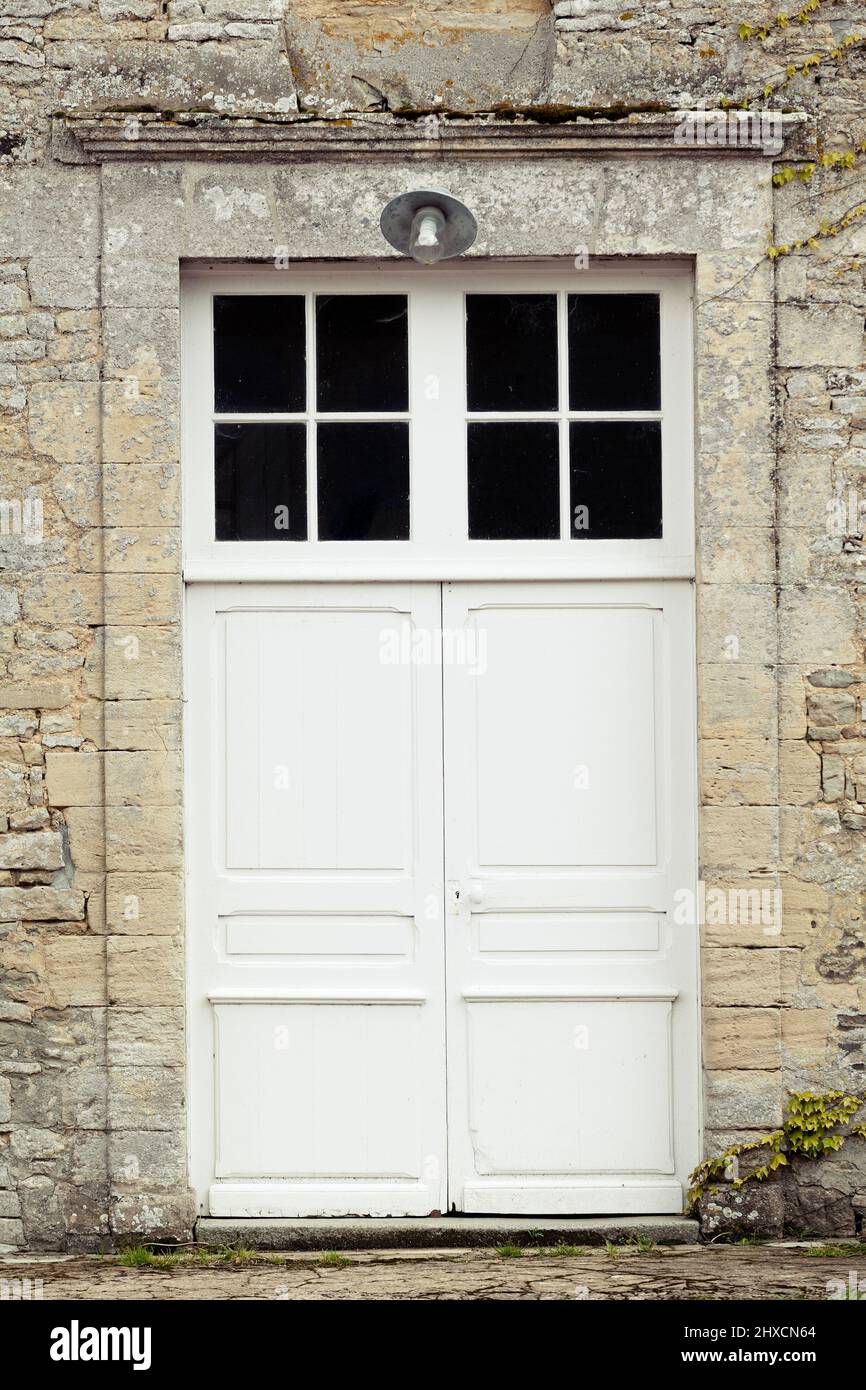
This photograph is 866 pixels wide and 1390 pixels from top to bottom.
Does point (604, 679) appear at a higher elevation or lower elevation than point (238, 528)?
lower

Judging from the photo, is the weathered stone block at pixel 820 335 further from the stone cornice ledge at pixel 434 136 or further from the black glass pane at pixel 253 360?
the black glass pane at pixel 253 360

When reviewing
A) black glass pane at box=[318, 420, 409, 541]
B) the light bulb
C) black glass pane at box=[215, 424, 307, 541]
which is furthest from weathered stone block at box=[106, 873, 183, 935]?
the light bulb

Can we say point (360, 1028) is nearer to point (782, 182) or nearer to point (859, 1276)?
point (859, 1276)

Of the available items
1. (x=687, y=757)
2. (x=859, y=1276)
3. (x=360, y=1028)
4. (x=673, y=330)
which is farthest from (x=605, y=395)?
(x=859, y=1276)

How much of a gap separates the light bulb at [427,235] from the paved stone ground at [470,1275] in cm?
326

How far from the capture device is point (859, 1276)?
418 cm

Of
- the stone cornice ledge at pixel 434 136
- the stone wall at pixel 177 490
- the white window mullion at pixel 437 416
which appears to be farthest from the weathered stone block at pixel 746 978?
the stone cornice ledge at pixel 434 136

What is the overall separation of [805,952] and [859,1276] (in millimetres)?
1034

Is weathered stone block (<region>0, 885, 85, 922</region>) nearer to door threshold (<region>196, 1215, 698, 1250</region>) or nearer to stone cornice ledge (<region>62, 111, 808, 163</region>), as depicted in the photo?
door threshold (<region>196, 1215, 698, 1250</region>)

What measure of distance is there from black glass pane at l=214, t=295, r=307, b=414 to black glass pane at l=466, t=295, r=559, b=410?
0.63 metres

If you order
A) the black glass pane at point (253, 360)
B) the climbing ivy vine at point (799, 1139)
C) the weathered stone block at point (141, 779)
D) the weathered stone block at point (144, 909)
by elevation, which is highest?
the black glass pane at point (253, 360)

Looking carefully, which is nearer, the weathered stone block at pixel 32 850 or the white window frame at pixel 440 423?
the weathered stone block at pixel 32 850

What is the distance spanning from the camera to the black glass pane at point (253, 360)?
15.7ft

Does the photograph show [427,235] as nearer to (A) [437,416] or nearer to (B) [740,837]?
(A) [437,416]
